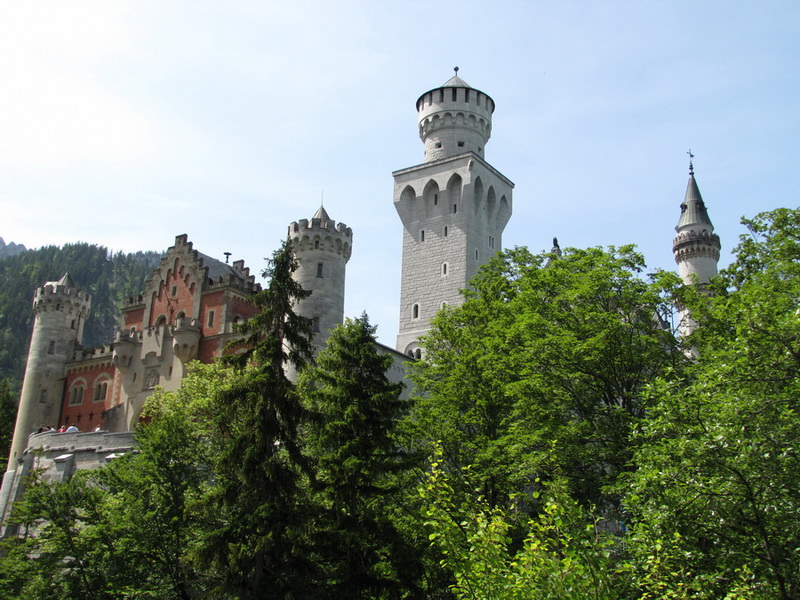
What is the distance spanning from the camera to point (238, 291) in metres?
47.8

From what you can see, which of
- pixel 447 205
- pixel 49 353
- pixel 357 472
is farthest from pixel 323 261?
pixel 49 353

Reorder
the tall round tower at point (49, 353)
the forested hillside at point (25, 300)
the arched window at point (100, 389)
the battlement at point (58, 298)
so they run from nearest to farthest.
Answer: the arched window at point (100, 389) < the tall round tower at point (49, 353) < the battlement at point (58, 298) < the forested hillside at point (25, 300)

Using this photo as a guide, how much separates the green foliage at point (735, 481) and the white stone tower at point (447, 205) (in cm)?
3199

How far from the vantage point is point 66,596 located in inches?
1000

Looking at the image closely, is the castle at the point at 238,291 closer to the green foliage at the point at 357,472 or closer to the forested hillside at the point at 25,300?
the green foliage at the point at 357,472

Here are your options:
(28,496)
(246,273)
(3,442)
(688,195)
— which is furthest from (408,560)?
(688,195)

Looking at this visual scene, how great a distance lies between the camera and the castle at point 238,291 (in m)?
44.3

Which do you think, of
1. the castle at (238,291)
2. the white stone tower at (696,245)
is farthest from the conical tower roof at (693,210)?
the castle at (238,291)

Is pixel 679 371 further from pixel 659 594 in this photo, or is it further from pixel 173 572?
pixel 173 572

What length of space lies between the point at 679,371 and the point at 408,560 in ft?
29.2

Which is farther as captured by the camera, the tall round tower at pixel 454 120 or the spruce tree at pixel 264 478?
the tall round tower at pixel 454 120

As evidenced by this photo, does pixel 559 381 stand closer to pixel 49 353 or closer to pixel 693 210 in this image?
pixel 49 353

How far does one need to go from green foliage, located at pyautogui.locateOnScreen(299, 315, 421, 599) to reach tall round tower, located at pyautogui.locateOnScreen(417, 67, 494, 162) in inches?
1171

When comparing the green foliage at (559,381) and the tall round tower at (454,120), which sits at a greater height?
the tall round tower at (454,120)
